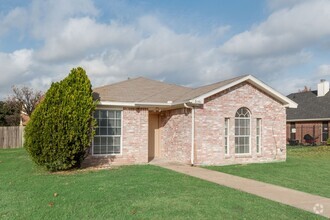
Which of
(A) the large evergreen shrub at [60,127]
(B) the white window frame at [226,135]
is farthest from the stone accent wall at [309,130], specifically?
(A) the large evergreen shrub at [60,127]

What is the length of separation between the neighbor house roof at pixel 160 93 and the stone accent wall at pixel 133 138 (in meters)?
0.59

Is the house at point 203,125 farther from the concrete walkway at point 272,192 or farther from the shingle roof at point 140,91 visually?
the concrete walkway at point 272,192

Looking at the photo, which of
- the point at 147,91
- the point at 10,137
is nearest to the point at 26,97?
the point at 10,137

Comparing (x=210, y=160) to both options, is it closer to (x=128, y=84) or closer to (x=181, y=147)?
(x=181, y=147)

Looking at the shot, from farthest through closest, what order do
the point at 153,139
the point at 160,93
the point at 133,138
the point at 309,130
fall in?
the point at 309,130
the point at 160,93
the point at 153,139
the point at 133,138

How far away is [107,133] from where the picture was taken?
569 inches

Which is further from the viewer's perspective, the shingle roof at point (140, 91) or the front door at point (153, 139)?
the front door at point (153, 139)

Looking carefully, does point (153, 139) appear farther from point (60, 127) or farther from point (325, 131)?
point (325, 131)

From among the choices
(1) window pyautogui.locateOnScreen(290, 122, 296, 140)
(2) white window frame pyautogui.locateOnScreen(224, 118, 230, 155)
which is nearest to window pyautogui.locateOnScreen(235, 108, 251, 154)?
(2) white window frame pyautogui.locateOnScreen(224, 118, 230, 155)

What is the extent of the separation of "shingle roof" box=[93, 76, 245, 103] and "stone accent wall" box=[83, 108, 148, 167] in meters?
0.64

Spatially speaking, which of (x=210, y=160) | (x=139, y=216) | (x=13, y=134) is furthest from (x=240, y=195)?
(x=13, y=134)

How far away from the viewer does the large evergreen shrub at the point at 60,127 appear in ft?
38.7

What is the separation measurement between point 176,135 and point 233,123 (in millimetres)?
2625

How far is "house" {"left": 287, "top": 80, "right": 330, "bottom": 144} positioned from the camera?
28516 mm
